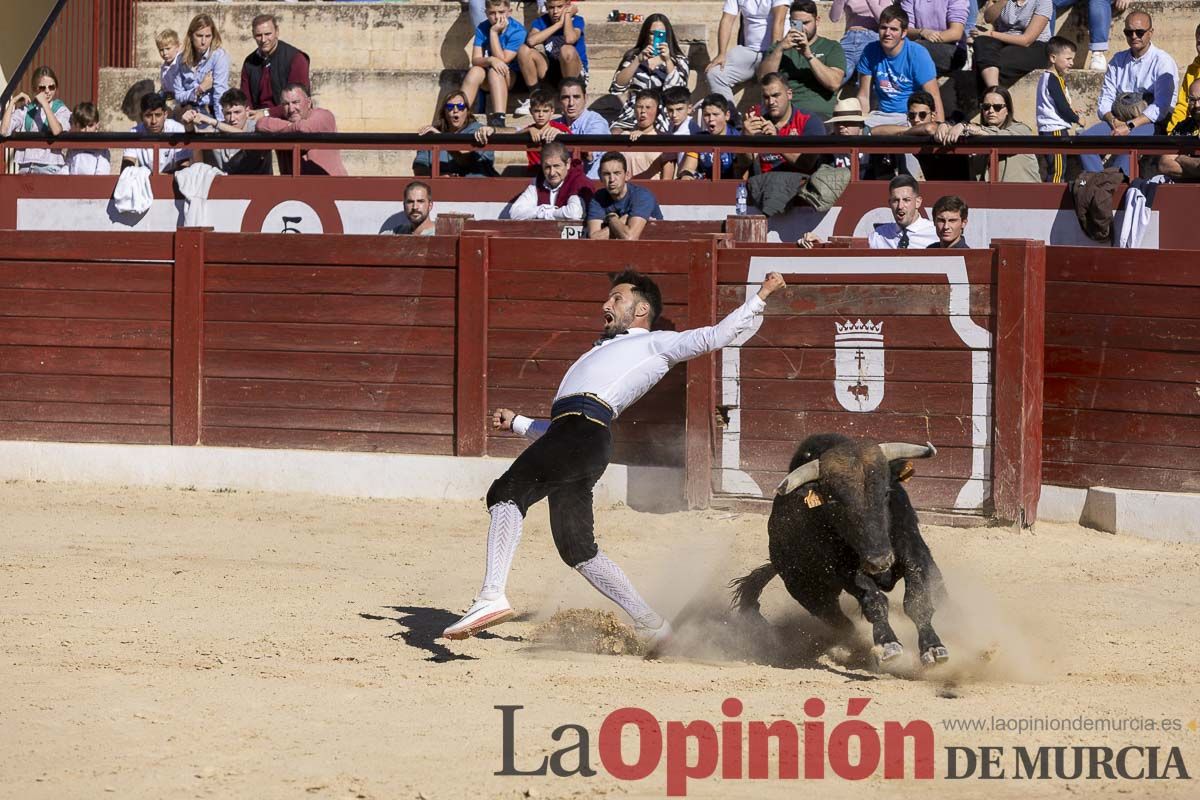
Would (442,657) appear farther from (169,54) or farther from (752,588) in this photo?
(169,54)

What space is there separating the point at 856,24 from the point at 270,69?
14.2 feet

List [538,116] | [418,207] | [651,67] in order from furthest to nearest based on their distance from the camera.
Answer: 1. [651,67]
2. [538,116]
3. [418,207]

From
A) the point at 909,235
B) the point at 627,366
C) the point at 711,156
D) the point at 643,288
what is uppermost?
the point at 711,156

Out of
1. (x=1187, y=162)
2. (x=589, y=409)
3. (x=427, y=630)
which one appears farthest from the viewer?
(x=1187, y=162)

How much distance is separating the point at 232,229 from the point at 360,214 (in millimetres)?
999

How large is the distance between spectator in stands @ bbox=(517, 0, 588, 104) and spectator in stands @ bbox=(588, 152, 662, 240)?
239cm

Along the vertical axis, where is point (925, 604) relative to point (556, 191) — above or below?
below

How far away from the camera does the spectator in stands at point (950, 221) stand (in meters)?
8.48

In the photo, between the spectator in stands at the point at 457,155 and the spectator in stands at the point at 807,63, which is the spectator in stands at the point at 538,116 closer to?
the spectator in stands at the point at 457,155

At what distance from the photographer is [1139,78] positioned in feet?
34.0

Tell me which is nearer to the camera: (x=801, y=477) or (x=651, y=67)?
(x=801, y=477)

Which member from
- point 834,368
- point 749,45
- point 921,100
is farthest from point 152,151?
point 834,368

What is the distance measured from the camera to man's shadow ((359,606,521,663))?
582 centimetres

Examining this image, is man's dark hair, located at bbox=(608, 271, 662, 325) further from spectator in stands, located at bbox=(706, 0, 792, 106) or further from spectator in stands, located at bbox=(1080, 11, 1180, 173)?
spectator in stands, located at bbox=(706, 0, 792, 106)
